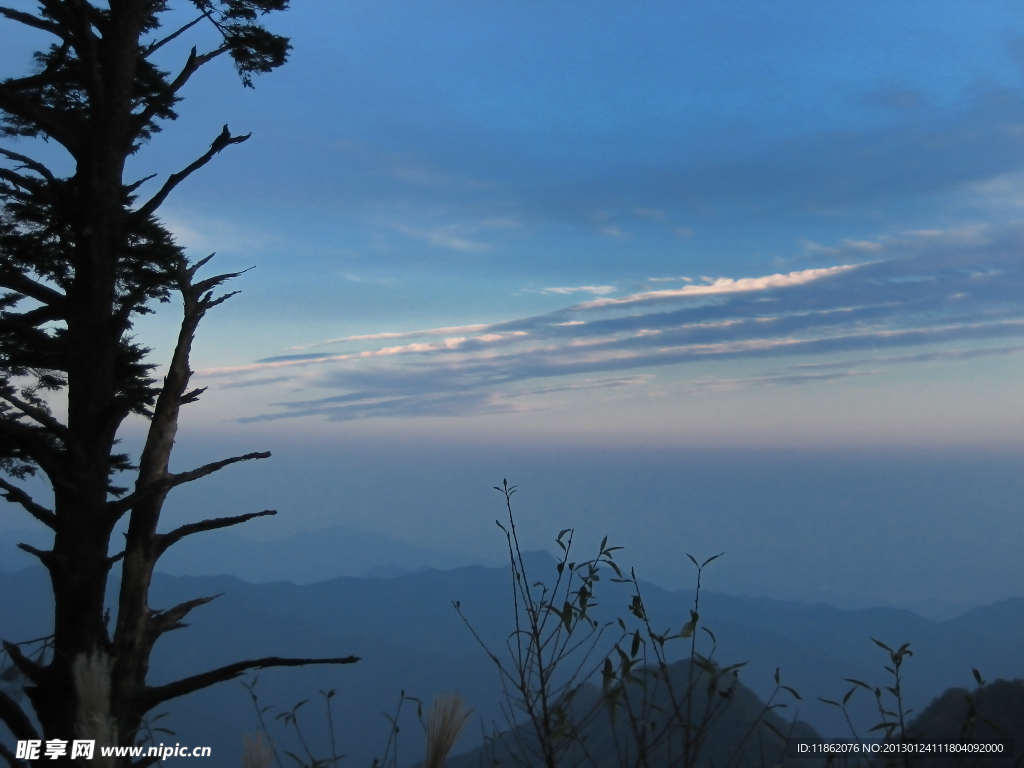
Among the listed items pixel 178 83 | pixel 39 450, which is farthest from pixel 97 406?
Answer: pixel 178 83

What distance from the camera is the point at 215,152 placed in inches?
228

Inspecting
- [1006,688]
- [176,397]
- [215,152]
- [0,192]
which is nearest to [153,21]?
[0,192]

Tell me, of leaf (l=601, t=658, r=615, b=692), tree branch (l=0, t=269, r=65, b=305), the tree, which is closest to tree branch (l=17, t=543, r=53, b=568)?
the tree

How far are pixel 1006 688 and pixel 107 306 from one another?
40.9 m

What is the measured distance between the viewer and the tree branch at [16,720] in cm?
443

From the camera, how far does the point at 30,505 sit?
16.6ft

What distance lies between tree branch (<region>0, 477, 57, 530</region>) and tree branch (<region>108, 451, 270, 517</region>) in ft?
1.37

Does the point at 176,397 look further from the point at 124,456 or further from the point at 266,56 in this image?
the point at 124,456

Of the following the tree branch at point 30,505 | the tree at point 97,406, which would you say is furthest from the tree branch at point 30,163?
the tree branch at point 30,505

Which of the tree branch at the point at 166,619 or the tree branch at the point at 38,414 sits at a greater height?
the tree branch at the point at 38,414

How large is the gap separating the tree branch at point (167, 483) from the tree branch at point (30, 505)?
0.42 m

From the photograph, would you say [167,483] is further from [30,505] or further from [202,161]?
[202,161]

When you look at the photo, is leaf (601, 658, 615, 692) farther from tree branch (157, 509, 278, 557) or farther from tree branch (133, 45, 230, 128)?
tree branch (133, 45, 230, 128)

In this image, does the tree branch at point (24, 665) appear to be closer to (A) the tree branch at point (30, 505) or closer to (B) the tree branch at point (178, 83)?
(A) the tree branch at point (30, 505)
